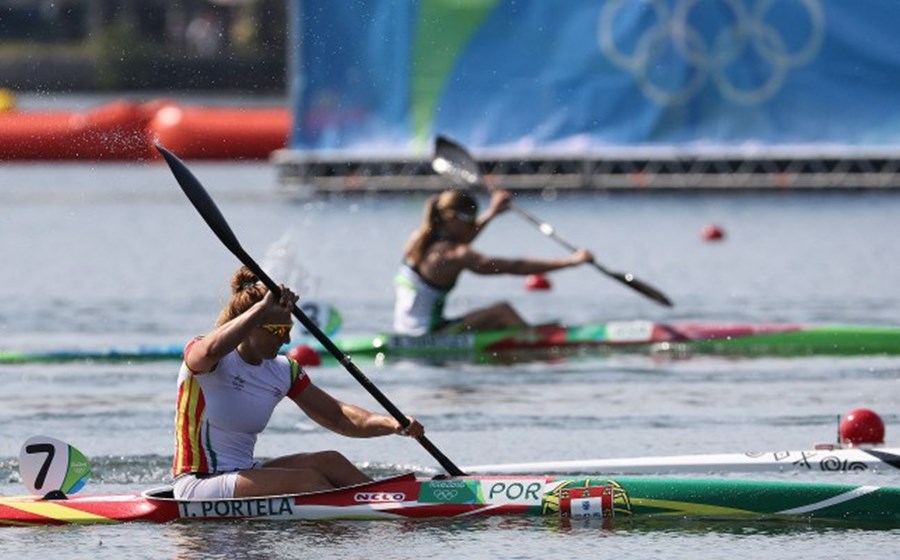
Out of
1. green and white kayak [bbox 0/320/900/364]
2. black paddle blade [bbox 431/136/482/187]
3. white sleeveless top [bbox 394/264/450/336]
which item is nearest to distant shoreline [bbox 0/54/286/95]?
black paddle blade [bbox 431/136/482/187]

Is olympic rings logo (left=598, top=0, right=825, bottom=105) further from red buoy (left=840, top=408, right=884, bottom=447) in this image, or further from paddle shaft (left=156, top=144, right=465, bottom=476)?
paddle shaft (left=156, top=144, right=465, bottom=476)

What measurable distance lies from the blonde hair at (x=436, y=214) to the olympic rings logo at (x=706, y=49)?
60.2 feet

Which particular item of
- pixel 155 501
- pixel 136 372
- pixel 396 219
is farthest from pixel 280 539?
pixel 396 219

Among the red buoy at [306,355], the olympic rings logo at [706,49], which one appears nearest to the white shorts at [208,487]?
the red buoy at [306,355]

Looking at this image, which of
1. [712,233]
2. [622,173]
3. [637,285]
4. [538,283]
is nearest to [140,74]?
[622,173]

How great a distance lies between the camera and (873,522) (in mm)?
11734

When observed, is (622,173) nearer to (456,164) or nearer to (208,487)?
(456,164)

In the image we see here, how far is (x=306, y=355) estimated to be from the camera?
19297 mm

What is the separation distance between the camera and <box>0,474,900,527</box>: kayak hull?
464 inches

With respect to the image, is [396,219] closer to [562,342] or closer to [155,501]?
[562,342]

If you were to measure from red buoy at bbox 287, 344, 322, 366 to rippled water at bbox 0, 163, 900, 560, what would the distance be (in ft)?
0.88

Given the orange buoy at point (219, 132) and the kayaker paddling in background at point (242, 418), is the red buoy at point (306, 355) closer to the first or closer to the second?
the kayaker paddling in background at point (242, 418)

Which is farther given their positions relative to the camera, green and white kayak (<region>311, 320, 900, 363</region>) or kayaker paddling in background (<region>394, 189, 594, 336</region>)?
green and white kayak (<region>311, 320, 900, 363</region>)

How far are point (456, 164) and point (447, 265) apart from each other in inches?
130
